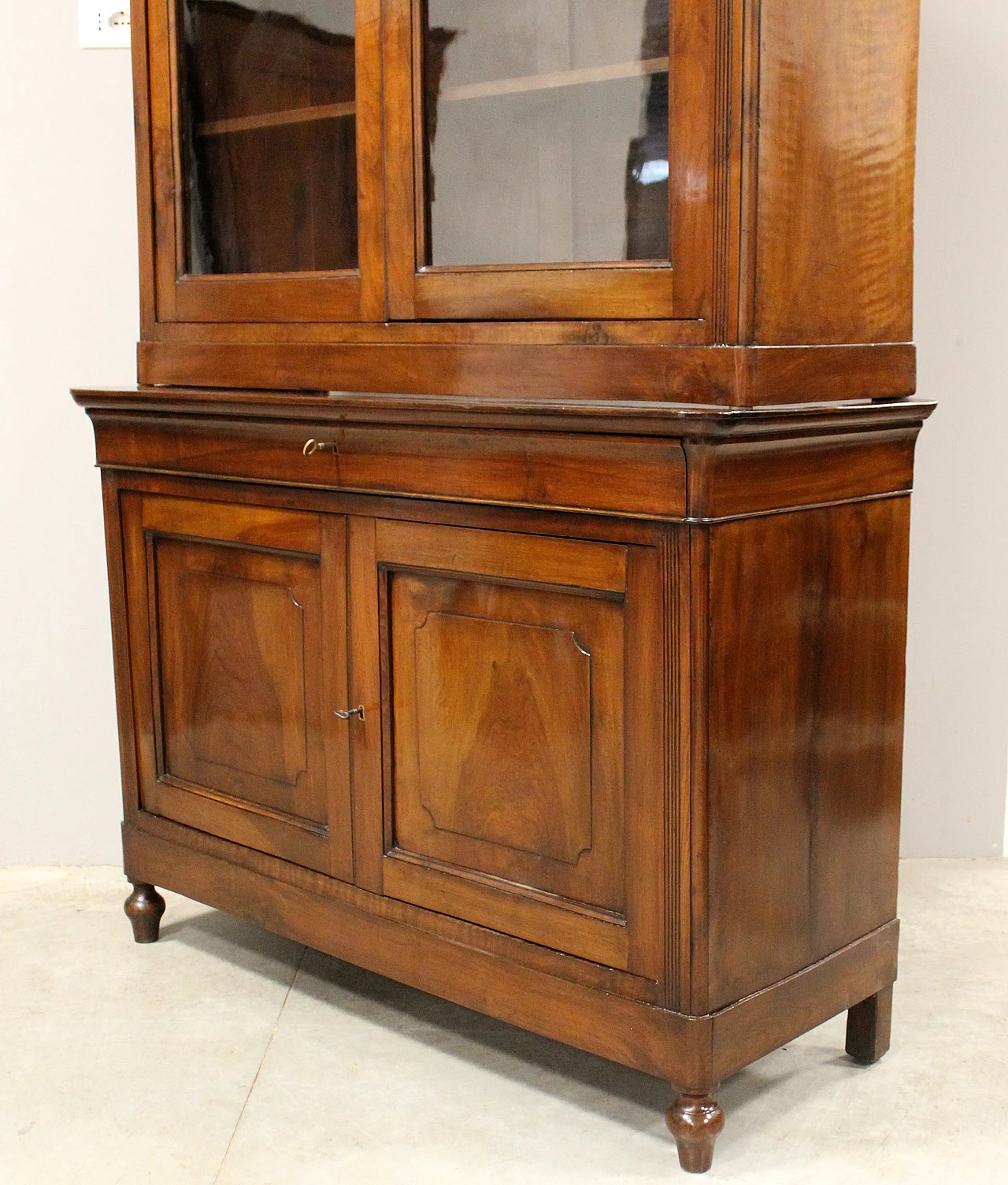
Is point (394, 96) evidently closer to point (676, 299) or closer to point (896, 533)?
point (676, 299)

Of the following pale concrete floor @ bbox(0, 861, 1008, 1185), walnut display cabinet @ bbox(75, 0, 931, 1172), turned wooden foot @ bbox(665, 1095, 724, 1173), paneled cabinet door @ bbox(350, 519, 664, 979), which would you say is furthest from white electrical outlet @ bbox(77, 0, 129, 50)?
turned wooden foot @ bbox(665, 1095, 724, 1173)

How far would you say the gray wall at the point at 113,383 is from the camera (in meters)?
2.55

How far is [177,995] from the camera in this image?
7.45 ft

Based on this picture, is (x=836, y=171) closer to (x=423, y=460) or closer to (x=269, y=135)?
(x=423, y=460)

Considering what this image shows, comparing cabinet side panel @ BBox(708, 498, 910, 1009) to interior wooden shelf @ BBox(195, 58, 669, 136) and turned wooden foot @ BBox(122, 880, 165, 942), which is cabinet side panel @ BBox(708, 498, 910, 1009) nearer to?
interior wooden shelf @ BBox(195, 58, 669, 136)

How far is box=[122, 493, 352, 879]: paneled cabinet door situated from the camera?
2074mm

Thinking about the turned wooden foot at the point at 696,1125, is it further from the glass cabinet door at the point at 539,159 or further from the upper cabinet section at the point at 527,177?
the glass cabinet door at the point at 539,159

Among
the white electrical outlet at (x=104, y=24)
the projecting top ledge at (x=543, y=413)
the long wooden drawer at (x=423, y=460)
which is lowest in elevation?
the long wooden drawer at (x=423, y=460)

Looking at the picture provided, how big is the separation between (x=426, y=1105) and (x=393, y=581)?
26.8 inches

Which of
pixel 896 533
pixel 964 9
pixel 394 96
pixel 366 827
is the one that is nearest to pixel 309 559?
pixel 366 827

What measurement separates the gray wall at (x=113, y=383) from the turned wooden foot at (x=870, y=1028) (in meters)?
0.78

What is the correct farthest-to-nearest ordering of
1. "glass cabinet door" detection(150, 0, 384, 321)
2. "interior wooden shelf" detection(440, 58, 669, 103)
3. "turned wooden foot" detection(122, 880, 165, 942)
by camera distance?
"turned wooden foot" detection(122, 880, 165, 942)
"glass cabinet door" detection(150, 0, 384, 321)
"interior wooden shelf" detection(440, 58, 669, 103)

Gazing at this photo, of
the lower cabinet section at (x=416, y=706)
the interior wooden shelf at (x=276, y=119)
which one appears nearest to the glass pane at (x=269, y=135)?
the interior wooden shelf at (x=276, y=119)

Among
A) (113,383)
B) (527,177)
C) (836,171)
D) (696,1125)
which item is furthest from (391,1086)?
(113,383)
